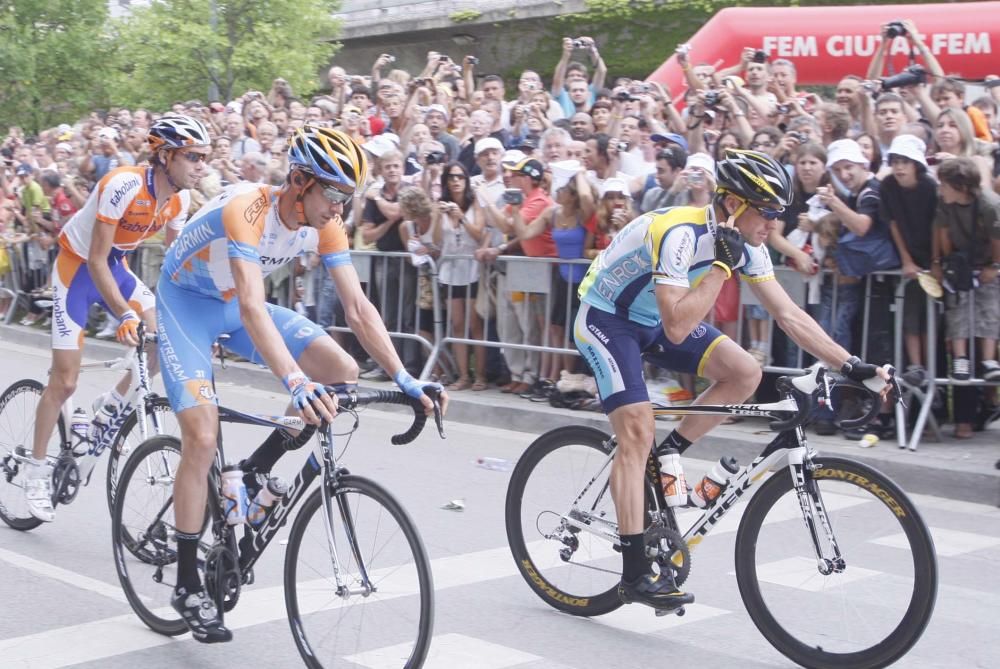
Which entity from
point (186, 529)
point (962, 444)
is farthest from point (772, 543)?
point (962, 444)

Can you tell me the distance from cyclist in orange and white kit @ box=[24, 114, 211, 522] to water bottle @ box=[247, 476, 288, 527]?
169 centimetres

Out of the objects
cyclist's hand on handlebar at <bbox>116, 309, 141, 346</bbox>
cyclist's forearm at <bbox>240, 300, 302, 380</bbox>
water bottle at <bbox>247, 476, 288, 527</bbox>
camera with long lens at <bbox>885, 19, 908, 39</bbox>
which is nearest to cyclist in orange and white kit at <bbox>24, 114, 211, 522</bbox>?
cyclist's hand on handlebar at <bbox>116, 309, 141, 346</bbox>

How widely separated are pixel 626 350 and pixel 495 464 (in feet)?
12.6

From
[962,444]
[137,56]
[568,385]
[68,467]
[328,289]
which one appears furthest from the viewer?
[137,56]

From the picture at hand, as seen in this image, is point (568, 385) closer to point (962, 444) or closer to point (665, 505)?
point (962, 444)

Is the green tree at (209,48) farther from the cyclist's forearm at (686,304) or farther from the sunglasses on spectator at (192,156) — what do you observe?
the cyclist's forearm at (686,304)

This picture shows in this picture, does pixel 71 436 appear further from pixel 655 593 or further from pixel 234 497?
pixel 655 593

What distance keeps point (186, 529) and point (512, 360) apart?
21.5ft

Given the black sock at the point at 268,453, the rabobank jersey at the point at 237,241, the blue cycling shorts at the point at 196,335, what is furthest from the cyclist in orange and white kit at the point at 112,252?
the black sock at the point at 268,453

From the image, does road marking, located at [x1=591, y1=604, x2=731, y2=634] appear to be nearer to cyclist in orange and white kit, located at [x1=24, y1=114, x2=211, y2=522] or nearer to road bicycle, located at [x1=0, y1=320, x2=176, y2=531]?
road bicycle, located at [x1=0, y1=320, x2=176, y2=531]

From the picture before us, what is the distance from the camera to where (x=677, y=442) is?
5641 millimetres

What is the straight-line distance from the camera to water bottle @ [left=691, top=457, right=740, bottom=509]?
17.7ft

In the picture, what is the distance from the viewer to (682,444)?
5641mm

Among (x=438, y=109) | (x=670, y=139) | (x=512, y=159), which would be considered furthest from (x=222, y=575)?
(x=438, y=109)
